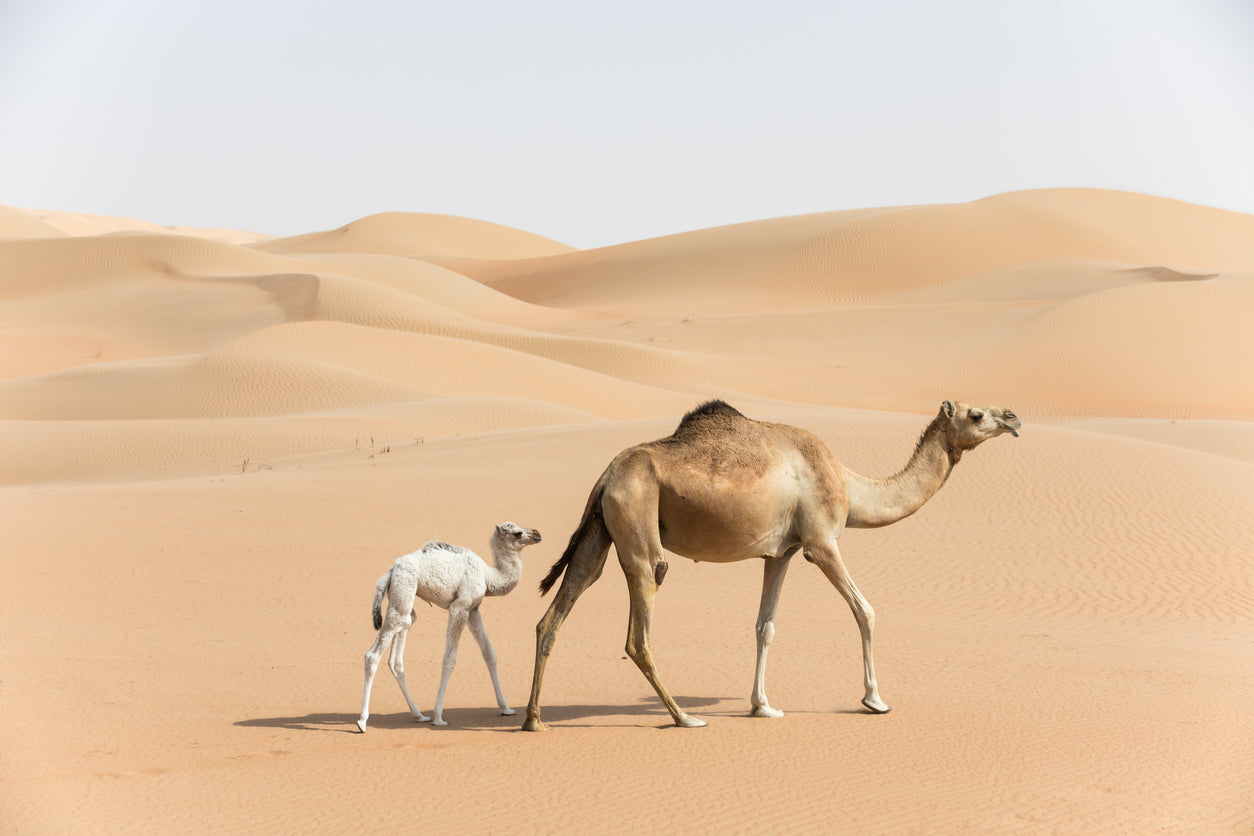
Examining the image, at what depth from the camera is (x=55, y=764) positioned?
668cm

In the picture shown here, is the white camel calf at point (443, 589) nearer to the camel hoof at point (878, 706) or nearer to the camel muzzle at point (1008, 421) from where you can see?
the camel hoof at point (878, 706)

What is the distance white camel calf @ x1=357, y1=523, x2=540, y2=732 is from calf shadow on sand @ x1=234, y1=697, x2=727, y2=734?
12cm

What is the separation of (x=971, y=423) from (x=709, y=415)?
6.22 ft

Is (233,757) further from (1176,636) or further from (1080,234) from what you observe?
(1080,234)

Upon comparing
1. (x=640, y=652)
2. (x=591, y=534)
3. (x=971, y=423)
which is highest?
(x=971, y=423)

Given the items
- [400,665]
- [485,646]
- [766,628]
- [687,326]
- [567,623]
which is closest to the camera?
[400,665]

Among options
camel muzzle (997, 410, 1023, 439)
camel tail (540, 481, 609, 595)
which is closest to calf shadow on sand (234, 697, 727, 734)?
camel tail (540, 481, 609, 595)

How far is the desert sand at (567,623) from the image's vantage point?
6.36 metres

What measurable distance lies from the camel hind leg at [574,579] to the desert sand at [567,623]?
24 cm

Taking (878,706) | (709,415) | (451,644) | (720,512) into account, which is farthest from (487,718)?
(878,706)

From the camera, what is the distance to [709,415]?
26.2 feet

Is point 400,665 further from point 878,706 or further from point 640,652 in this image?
point 878,706

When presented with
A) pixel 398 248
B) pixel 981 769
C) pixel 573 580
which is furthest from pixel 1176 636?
pixel 398 248

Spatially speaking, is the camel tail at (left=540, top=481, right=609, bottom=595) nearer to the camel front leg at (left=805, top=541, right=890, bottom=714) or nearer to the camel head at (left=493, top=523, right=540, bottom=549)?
the camel head at (left=493, top=523, right=540, bottom=549)
